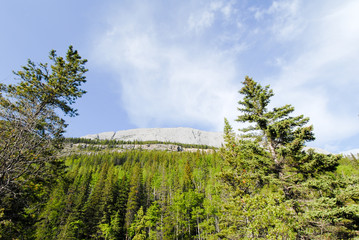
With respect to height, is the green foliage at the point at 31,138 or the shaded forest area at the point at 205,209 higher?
the green foliage at the point at 31,138

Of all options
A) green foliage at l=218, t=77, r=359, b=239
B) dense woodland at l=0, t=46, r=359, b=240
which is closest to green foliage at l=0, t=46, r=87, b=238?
dense woodland at l=0, t=46, r=359, b=240

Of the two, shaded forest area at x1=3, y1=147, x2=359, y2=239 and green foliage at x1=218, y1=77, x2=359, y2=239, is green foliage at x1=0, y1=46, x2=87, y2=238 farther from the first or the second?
green foliage at x1=218, y1=77, x2=359, y2=239

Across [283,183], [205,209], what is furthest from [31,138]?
[205,209]

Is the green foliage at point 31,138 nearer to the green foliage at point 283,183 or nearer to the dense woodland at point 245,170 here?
the dense woodland at point 245,170

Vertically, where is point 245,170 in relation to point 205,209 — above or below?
above

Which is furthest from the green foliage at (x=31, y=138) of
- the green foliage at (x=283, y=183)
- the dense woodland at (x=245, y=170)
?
the green foliage at (x=283, y=183)

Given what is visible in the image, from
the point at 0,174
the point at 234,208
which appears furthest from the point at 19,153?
the point at 234,208

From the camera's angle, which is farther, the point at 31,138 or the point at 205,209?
the point at 205,209

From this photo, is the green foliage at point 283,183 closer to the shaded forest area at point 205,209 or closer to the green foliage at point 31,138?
the shaded forest area at point 205,209

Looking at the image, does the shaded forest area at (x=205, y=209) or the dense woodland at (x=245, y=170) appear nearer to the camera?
the dense woodland at (x=245, y=170)

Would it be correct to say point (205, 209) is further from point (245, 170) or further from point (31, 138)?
point (31, 138)

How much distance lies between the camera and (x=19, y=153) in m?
5.86

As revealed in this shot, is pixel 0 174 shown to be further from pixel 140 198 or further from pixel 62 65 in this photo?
pixel 140 198

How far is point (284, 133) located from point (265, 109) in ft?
9.01
